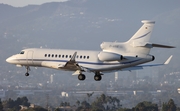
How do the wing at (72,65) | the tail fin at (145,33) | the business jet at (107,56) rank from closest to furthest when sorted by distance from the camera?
the wing at (72,65) → the business jet at (107,56) → the tail fin at (145,33)

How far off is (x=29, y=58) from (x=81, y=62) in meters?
6.61

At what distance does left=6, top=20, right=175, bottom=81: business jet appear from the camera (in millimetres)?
68125

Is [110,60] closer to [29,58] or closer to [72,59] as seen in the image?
[72,59]

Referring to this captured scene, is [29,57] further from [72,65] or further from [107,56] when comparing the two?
[107,56]

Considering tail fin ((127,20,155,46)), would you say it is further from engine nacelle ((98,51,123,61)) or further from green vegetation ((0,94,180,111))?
green vegetation ((0,94,180,111))

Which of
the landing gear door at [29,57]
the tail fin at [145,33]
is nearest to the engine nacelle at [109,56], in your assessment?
the tail fin at [145,33]

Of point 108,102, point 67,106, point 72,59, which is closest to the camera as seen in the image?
point 72,59

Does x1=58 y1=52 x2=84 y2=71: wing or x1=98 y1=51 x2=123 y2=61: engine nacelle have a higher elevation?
x1=98 y1=51 x2=123 y2=61: engine nacelle

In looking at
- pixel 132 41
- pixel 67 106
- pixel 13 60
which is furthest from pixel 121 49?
pixel 67 106

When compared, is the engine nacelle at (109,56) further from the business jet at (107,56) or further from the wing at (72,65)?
the wing at (72,65)

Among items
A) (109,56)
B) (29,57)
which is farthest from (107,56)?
(29,57)

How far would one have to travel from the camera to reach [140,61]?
68438 mm

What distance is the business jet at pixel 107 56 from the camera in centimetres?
6812

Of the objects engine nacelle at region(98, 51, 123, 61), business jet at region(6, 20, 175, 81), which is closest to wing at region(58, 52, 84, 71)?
business jet at region(6, 20, 175, 81)
